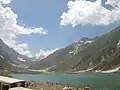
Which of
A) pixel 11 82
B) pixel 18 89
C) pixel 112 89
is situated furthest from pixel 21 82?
pixel 112 89

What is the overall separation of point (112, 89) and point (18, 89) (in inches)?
3409

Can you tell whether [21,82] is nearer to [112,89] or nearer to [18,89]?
[18,89]

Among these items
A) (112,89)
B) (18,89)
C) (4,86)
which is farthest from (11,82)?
(112,89)

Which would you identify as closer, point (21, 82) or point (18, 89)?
point (18, 89)

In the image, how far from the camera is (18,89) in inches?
1040

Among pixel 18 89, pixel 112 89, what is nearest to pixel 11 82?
pixel 18 89

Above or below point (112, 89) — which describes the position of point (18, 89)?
below

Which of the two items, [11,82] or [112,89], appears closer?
[11,82]

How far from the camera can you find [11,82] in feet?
100

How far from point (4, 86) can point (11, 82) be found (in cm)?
117

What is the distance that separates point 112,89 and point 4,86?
82936mm

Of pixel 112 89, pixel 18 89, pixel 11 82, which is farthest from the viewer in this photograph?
pixel 112 89

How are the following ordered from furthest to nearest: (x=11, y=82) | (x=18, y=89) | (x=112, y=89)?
(x=112, y=89) → (x=11, y=82) → (x=18, y=89)

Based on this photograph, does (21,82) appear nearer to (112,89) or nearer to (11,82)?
(11,82)
